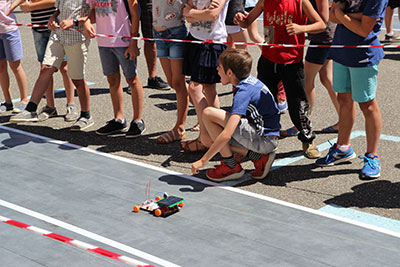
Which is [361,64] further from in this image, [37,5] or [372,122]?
[37,5]

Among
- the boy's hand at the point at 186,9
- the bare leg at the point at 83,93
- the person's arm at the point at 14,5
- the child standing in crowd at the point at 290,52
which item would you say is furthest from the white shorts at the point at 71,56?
the child standing in crowd at the point at 290,52

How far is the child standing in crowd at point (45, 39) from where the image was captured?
7.70 meters

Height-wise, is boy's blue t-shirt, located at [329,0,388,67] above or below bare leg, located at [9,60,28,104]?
above

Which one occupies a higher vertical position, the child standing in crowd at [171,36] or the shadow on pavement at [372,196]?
the child standing in crowd at [171,36]

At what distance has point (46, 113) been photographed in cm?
816

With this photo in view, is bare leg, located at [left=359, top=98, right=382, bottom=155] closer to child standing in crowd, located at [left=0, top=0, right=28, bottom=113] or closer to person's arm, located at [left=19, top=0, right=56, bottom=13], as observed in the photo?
person's arm, located at [left=19, top=0, right=56, bottom=13]

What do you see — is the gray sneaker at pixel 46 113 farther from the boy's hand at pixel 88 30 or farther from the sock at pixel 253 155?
the sock at pixel 253 155

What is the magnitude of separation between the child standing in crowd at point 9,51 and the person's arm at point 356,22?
4375 millimetres

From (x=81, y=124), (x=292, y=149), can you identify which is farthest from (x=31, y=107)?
(x=292, y=149)

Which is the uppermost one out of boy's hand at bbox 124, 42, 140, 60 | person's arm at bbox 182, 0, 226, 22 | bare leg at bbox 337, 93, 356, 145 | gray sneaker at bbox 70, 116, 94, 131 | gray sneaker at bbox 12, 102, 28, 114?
person's arm at bbox 182, 0, 226, 22

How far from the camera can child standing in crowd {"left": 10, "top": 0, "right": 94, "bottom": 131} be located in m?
7.31

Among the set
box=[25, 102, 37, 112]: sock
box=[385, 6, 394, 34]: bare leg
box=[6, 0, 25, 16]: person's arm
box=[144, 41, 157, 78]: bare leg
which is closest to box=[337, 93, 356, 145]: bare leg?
box=[25, 102, 37, 112]: sock

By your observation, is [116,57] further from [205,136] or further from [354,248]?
[354,248]

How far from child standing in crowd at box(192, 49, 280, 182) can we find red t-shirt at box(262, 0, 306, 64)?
607 millimetres
